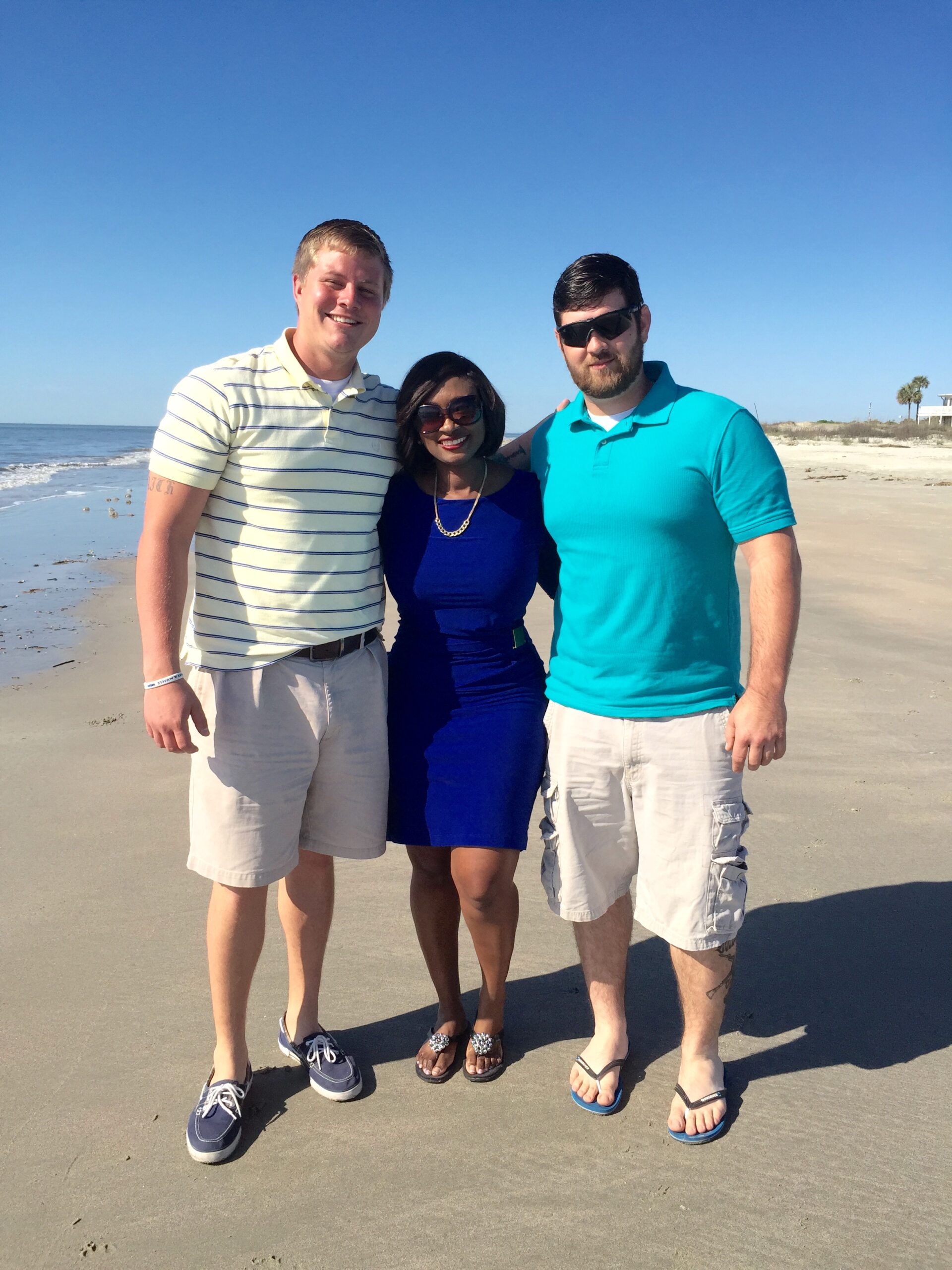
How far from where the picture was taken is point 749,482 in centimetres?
239

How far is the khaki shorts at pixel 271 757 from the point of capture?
2557 millimetres

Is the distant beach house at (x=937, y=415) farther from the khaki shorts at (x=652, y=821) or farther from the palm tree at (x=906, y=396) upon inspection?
the khaki shorts at (x=652, y=821)

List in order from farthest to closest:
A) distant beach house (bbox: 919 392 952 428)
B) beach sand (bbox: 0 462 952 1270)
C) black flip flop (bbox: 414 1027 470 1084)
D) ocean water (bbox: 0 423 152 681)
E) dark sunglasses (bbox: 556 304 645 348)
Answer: distant beach house (bbox: 919 392 952 428), ocean water (bbox: 0 423 152 681), black flip flop (bbox: 414 1027 470 1084), dark sunglasses (bbox: 556 304 645 348), beach sand (bbox: 0 462 952 1270)

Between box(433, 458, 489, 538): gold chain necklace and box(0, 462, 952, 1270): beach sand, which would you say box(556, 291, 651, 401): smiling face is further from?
box(0, 462, 952, 1270): beach sand

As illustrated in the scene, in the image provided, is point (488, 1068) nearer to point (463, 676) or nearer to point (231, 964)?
point (231, 964)

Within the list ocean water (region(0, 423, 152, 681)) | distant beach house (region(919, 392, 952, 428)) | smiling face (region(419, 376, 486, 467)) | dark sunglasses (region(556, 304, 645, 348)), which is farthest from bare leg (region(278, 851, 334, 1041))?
distant beach house (region(919, 392, 952, 428))

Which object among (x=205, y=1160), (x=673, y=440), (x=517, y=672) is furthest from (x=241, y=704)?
(x=673, y=440)

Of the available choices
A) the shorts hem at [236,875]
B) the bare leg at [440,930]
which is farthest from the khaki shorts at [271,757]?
the bare leg at [440,930]

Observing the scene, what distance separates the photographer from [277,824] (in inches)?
103

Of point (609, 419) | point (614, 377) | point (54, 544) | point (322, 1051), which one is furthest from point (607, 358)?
point (54, 544)

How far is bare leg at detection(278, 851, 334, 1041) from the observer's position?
2836mm

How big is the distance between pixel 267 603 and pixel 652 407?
1197 millimetres

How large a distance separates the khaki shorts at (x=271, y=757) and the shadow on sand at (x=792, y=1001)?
2.36 ft

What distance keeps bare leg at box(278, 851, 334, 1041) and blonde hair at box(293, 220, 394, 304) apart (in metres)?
1.77
